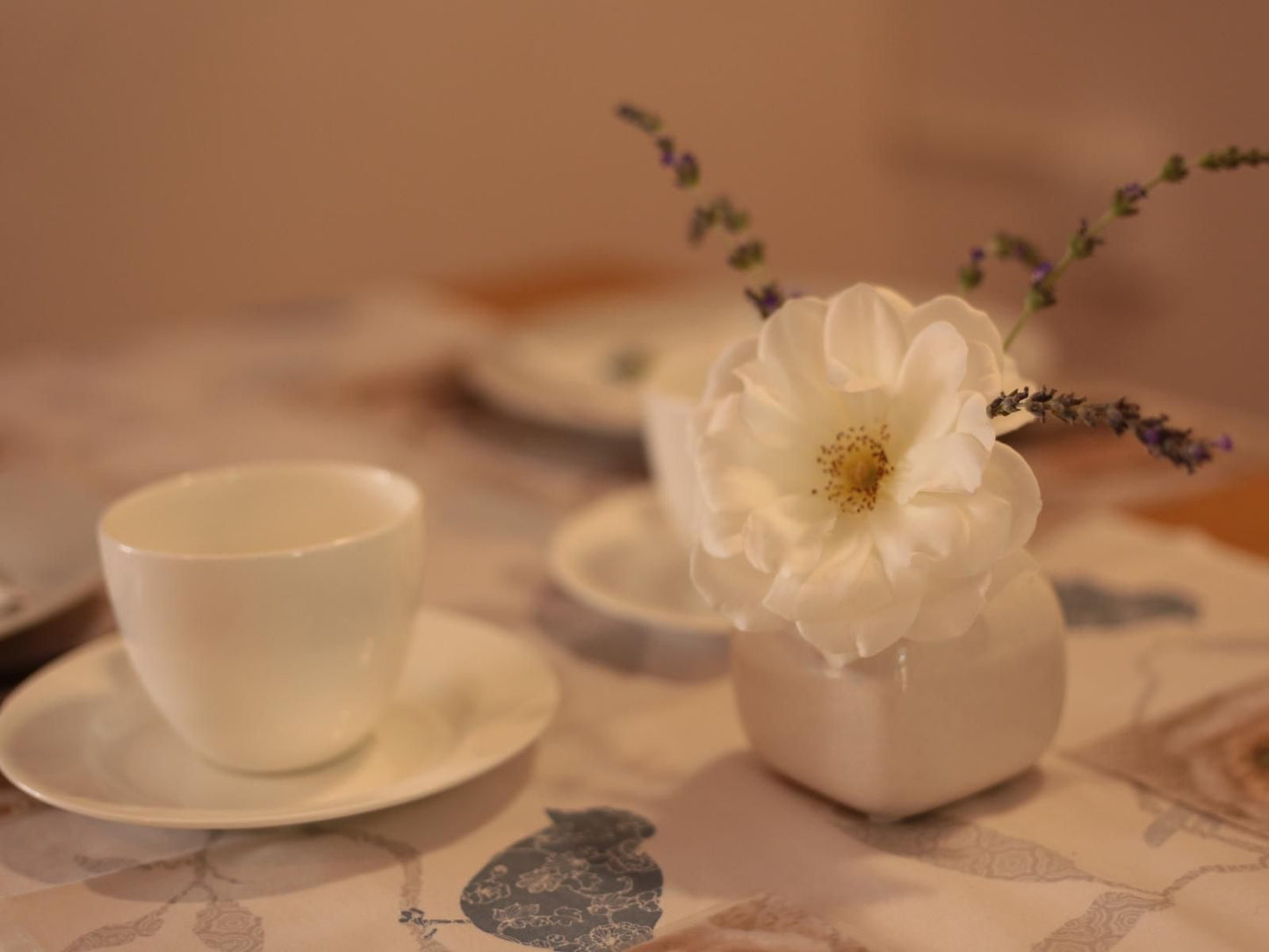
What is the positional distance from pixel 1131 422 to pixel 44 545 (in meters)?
0.61

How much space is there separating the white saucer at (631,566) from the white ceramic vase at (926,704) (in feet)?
0.52

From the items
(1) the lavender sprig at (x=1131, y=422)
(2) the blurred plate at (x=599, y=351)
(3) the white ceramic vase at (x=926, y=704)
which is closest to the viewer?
(1) the lavender sprig at (x=1131, y=422)

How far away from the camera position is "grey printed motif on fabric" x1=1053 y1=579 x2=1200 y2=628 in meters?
0.72

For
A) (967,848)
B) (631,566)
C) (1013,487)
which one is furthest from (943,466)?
(631,566)

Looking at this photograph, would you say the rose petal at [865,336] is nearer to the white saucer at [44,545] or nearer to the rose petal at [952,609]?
the rose petal at [952,609]

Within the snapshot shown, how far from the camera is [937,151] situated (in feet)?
9.60

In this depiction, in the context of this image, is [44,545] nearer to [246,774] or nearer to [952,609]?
[246,774]

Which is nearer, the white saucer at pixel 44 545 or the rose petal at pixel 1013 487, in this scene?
the rose petal at pixel 1013 487

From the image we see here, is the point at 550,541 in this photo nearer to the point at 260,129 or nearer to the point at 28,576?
the point at 28,576

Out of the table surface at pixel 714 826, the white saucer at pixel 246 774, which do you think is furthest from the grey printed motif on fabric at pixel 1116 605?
the white saucer at pixel 246 774

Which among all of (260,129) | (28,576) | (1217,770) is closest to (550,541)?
(28,576)

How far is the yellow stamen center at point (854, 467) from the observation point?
486 mm

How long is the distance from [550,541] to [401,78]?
78.4 inches

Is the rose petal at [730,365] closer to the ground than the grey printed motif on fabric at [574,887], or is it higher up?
higher up
